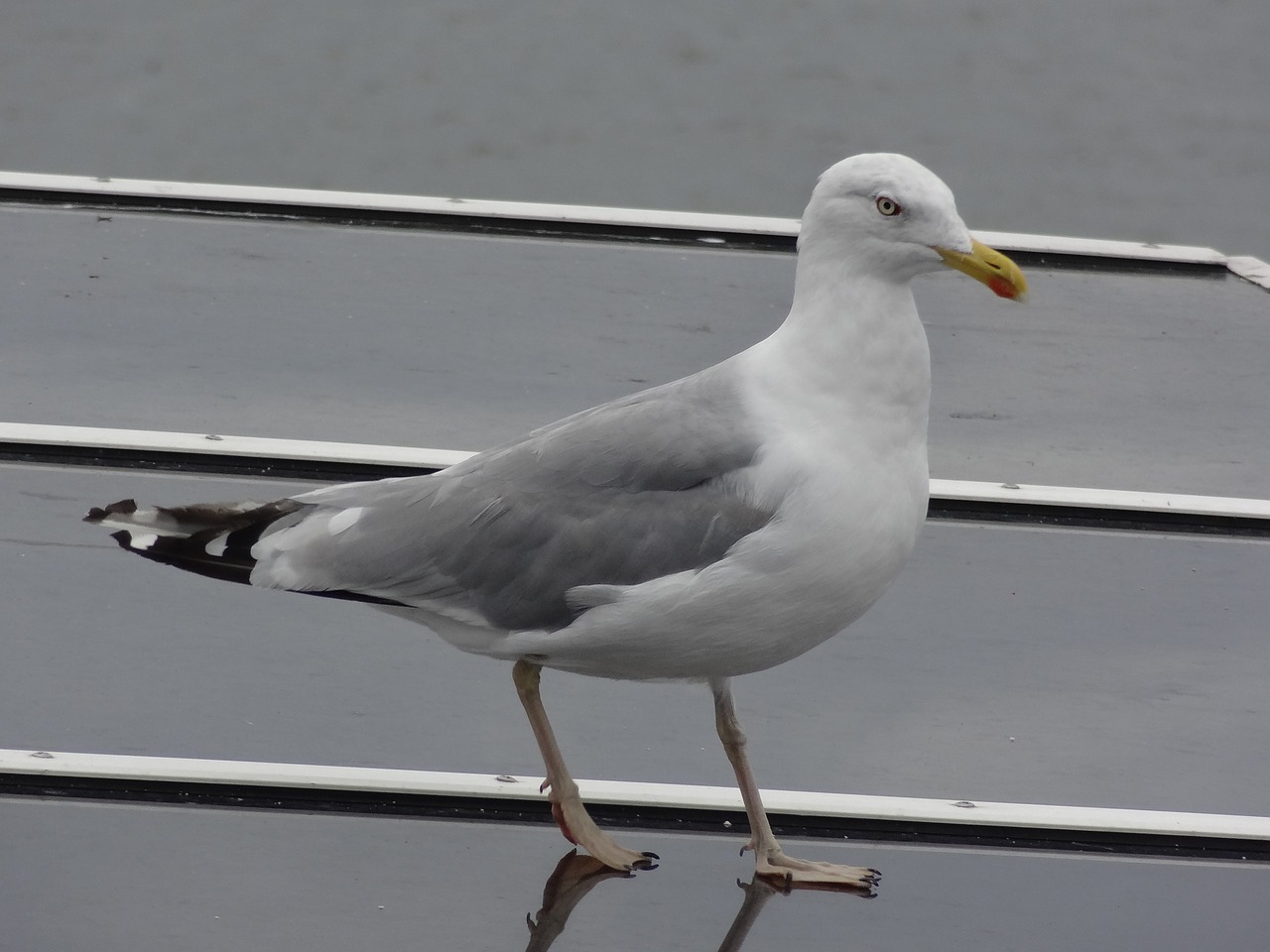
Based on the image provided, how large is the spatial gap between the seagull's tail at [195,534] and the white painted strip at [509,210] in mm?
2948

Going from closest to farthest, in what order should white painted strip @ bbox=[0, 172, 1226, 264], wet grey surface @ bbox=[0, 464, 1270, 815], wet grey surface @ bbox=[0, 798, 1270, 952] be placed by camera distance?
wet grey surface @ bbox=[0, 798, 1270, 952] < wet grey surface @ bbox=[0, 464, 1270, 815] < white painted strip @ bbox=[0, 172, 1226, 264]

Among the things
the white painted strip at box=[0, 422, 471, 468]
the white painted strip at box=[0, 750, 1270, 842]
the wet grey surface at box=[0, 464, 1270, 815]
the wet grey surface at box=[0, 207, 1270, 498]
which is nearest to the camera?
the white painted strip at box=[0, 750, 1270, 842]

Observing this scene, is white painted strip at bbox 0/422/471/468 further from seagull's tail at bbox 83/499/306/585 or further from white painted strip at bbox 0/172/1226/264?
white painted strip at bbox 0/172/1226/264

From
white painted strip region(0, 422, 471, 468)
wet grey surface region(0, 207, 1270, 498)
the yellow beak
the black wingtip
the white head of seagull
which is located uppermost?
wet grey surface region(0, 207, 1270, 498)

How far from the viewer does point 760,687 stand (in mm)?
3270

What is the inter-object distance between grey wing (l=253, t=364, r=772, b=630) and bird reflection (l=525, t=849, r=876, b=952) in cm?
38

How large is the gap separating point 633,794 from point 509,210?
320 cm

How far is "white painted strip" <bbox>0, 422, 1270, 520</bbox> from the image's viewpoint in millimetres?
3891

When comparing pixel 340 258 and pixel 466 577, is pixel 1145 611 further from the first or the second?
pixel 340 258

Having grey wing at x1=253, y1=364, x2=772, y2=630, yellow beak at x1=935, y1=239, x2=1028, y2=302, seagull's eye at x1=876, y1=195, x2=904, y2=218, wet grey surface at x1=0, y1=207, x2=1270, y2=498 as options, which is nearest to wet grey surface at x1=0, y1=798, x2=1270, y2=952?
grey wing at x1=253, y1=364, x2=772, y2=630

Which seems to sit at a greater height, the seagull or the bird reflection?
the seagull

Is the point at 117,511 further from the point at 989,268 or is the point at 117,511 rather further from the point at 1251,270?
the point at 1251,270

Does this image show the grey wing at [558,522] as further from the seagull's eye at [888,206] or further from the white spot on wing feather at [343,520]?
the seagull's eye at [888,206]

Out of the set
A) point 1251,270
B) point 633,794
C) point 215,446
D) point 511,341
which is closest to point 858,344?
point 633,794
